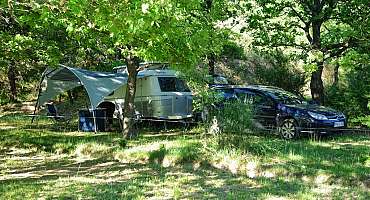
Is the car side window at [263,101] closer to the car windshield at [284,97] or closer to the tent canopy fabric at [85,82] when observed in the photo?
the car windshield at [284,97]

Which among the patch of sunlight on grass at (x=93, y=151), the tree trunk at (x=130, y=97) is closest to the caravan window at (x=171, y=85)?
the tree trunk at (x=130, y=97)

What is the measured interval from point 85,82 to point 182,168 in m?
6.30

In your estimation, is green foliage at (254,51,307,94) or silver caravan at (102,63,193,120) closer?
silver caravan at (102,63,193,120)

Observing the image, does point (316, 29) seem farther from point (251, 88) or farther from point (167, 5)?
point (167, 5)

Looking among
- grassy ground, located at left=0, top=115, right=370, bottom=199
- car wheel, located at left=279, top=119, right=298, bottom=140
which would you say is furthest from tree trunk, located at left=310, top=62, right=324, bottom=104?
car wheel, located at left=279, top=119, right=298, bottom=140

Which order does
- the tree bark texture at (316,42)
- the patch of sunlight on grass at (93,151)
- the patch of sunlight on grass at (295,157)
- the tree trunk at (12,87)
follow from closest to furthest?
the patch of sunlight on grass at (295,157) < the patch of sunlight on grass at (93,151) < the tree bark texture at (316,42) < the tree trunk at (12,87)

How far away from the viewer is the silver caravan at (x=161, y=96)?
1622 centimetres

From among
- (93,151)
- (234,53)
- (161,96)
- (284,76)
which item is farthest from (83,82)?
(234,53)

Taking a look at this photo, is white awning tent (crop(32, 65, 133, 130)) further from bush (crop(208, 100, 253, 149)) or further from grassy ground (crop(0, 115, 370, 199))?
bush (crop(208, 100, 253, 149))

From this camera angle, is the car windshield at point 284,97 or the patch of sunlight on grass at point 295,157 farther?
the car windshield at point 284,97

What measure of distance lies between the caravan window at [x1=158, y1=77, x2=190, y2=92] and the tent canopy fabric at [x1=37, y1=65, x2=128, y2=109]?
4.12ft

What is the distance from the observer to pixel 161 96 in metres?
16.3

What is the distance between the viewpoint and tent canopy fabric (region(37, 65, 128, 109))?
15.0m

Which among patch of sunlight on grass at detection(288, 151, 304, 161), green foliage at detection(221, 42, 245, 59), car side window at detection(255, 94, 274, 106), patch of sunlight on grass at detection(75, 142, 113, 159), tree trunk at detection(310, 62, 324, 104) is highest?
green foliage at detection(221, 42, 245, 59)
